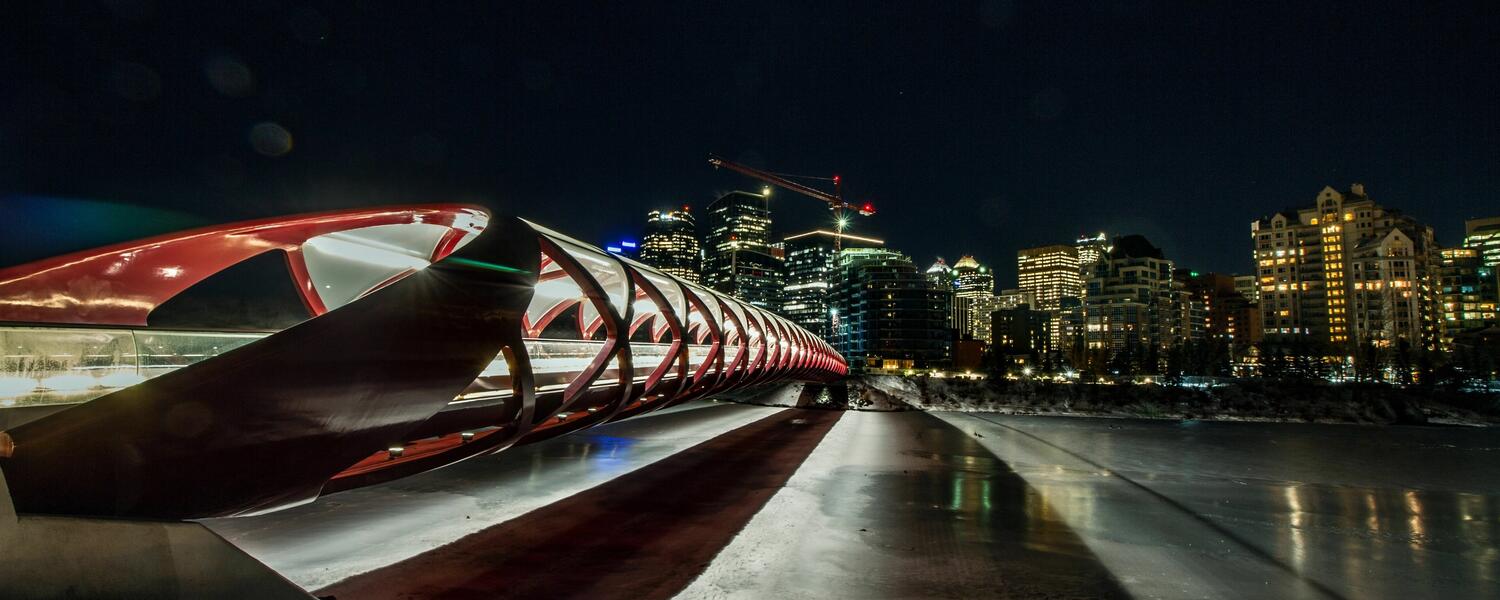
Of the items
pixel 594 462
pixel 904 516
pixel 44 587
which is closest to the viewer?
pixel 44 587

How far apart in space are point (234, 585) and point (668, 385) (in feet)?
25.0

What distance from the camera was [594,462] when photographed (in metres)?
15.0

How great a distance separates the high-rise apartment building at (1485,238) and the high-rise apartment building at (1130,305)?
255ft

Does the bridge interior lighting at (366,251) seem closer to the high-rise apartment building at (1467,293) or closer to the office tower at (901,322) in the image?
the office tower at (901,322)

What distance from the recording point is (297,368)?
4.45 m

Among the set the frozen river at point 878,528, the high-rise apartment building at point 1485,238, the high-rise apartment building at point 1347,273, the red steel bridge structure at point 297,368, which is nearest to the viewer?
the red steel bridge structure at point 297,368

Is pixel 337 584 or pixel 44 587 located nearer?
pixel 44 587

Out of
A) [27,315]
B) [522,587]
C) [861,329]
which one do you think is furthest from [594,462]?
[861,329]

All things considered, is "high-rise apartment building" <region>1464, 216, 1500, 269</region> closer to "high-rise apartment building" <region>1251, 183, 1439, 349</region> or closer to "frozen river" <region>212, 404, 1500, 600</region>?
"high-rise apartment building" <region>1251, 183, 1439, 349</region>

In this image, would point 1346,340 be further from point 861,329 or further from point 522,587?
point 522,587

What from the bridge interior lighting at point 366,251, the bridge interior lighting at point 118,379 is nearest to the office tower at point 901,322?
the bridge interior lighting at point 366,251

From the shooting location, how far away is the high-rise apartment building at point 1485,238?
176875mm

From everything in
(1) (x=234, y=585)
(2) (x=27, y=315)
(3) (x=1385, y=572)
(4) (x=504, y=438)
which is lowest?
(3) (x=1385, y=572)

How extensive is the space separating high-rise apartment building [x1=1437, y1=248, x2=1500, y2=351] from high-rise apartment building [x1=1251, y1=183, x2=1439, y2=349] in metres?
8.67
